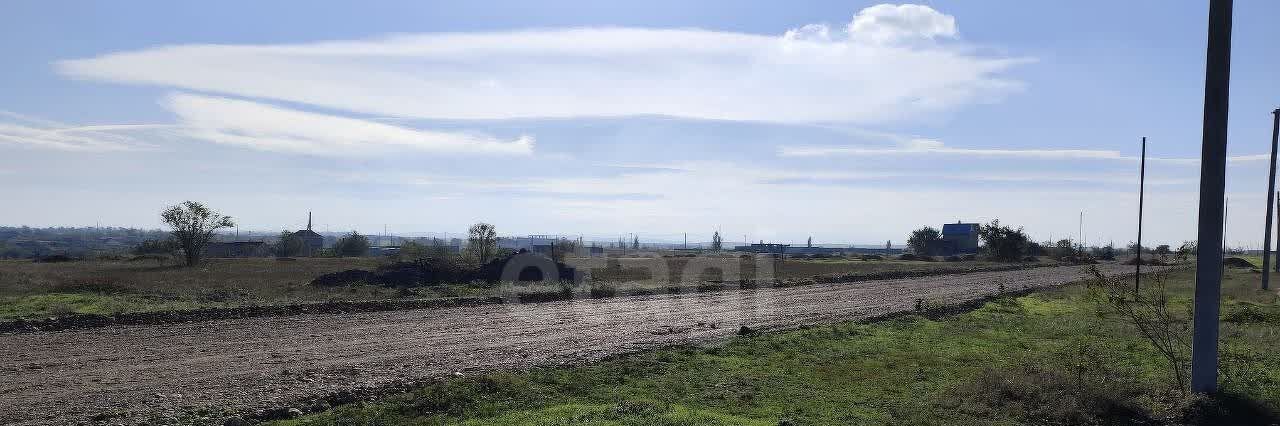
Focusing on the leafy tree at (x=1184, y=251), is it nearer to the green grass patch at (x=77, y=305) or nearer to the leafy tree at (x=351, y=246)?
the green grass patch at (x=77, y=305)

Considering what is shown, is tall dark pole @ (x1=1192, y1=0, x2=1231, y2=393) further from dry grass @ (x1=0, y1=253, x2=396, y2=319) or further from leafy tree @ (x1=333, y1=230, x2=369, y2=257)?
leafy tree @ (x1=333, y1=230, x2=369, y2=257)

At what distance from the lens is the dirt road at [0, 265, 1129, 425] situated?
959cm

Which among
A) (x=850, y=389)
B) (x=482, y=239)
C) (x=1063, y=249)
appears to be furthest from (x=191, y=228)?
(x=1063, y=249)

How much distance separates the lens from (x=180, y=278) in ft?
125

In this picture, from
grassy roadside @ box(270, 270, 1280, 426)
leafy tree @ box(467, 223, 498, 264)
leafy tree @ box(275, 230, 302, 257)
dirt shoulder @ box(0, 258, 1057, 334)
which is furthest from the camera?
leafy tree @ box(275, 230, 302, 257)

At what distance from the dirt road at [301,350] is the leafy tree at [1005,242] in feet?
247

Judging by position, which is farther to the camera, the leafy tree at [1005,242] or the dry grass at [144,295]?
the leafy tree at [1005,242]

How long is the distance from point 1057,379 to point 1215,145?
3.31 meters

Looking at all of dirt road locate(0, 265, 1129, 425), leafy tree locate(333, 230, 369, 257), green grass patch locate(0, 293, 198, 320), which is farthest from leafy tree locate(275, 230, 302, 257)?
dirt road locate(0, 265, 1129, 425)

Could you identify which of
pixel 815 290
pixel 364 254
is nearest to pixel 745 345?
pixel 815 290

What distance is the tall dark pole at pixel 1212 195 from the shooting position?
384 inches

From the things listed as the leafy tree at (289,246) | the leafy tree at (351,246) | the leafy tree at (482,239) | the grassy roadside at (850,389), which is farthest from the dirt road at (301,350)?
the leafy tree at (351,246)

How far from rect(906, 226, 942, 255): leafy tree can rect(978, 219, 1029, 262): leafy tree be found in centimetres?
2828

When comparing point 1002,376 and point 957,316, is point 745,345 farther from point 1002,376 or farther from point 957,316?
point 957,316
